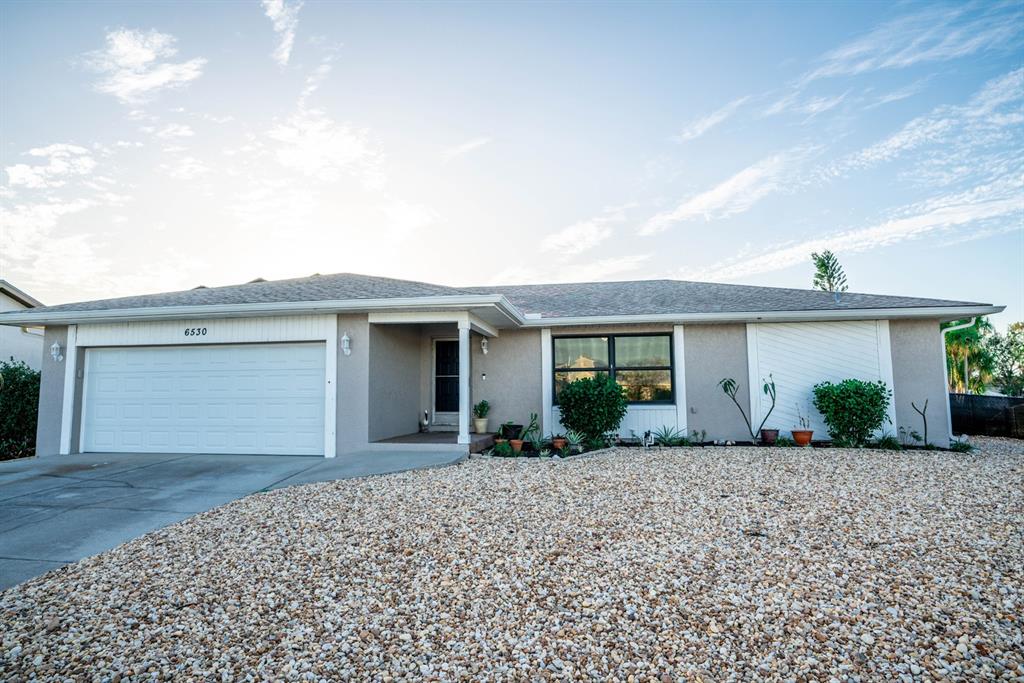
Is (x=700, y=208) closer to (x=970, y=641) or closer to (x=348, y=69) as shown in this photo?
(x=348, y=69)

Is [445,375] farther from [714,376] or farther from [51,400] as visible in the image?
[51,400]

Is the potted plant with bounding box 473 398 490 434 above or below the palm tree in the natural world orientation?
below

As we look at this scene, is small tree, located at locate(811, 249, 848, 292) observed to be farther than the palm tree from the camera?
Yes

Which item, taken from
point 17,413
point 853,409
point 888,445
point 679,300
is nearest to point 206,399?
point 17,413

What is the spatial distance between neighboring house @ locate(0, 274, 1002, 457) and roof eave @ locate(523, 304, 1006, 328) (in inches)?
1.5

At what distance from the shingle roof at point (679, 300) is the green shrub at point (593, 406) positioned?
1.55 meters

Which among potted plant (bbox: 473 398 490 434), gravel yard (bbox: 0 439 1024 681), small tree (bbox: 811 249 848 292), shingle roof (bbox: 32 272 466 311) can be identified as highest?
small tree (bbox: 811 249 848 292)

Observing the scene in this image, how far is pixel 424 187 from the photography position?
11.0 meters

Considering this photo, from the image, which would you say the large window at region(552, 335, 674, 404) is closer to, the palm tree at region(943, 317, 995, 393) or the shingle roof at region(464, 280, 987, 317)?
the shingle roof at region(464, 280, 987, 317)

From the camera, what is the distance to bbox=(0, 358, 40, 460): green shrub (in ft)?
33.3

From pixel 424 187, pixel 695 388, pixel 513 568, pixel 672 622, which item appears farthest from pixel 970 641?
pixel 424 187

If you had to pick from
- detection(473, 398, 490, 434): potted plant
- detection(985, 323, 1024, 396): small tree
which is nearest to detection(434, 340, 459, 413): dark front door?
detection(473, 398, 490, 434): potted plant

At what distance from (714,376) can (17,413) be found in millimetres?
13969

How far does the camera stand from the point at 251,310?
8.47m
